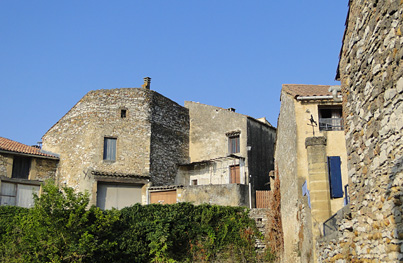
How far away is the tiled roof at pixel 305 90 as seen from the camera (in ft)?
59.0

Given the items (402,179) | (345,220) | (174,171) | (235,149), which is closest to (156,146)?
(174,171)

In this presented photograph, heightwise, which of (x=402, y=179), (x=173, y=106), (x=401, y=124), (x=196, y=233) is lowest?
(x=196, y=233)

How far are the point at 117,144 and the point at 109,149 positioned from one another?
0.61m

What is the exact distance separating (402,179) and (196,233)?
17.4m

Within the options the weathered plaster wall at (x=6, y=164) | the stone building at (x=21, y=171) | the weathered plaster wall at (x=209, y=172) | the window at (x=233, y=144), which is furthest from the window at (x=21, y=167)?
the window at (x=233, y=144)

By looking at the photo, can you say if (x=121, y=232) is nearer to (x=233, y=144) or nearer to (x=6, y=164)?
(x=6, y=164)

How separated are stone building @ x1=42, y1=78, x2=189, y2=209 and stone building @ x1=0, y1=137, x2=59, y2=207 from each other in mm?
1259

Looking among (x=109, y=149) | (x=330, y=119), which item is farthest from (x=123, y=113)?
(x=330, y=119)

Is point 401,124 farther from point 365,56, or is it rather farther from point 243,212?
point 243,212

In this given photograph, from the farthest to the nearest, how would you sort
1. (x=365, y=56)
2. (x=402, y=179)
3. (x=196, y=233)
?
1. (x=196, y=233)
2. (x=365, y=56)
3. (x=402, y=179)

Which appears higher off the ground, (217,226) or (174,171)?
(174,171)

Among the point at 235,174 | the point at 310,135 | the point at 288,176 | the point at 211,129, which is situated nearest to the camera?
the point at 310,135

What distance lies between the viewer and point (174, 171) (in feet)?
104

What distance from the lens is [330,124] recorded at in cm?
1723
